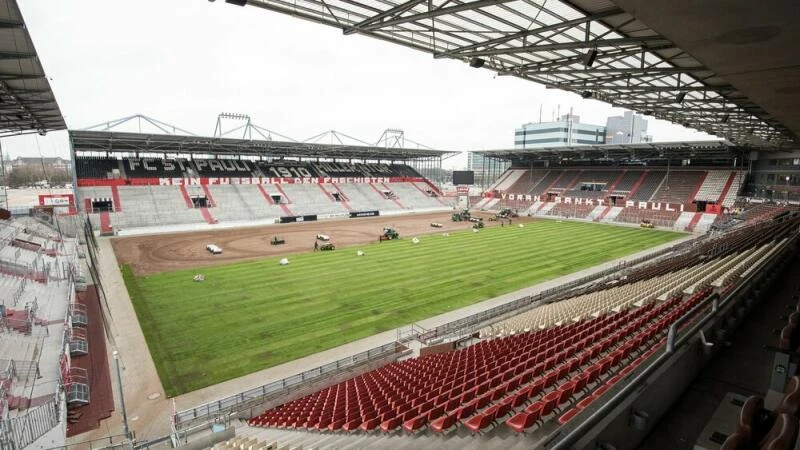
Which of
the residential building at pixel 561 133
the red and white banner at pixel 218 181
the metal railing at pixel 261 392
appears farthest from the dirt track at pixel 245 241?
the residential building at pixel 561 133

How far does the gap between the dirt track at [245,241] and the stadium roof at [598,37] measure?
916 inches

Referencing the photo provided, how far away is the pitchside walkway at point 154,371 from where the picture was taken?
1109 centimetres

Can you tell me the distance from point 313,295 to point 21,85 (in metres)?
15.1

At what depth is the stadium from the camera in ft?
17.5

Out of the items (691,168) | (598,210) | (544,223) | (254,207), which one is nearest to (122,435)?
(254,207)

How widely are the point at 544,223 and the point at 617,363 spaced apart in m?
45.1

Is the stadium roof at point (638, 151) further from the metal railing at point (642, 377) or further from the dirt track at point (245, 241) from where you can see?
the metal railing at point (642, 377)

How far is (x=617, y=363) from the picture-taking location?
743 centimetres

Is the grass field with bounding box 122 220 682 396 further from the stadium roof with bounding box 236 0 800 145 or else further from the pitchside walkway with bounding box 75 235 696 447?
the stadium roof with bounding box 236 0 800 145

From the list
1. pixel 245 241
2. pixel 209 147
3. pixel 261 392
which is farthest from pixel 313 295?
pixel 209 147

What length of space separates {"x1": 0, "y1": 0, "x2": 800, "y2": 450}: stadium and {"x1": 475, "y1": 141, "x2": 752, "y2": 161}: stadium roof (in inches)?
412

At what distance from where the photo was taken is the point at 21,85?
612 inches

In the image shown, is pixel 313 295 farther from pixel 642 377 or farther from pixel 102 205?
pixel 102 205

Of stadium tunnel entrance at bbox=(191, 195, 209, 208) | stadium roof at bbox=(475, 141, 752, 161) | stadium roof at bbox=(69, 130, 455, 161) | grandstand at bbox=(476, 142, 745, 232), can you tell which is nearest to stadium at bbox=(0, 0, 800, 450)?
stadium roof at bbox=(69, 130, 455, 161)
